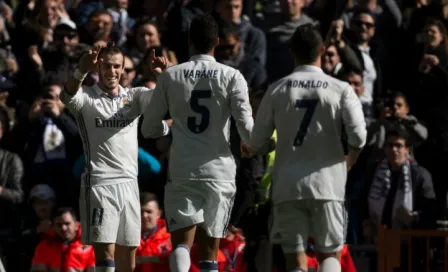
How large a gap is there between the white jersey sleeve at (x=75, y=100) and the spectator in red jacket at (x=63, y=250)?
2.91m

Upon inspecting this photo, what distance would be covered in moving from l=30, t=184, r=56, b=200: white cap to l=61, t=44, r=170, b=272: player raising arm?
339 cm

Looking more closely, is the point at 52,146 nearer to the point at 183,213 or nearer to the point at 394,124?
the point at 394,124

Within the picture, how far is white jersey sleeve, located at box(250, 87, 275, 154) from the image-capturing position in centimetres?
1102

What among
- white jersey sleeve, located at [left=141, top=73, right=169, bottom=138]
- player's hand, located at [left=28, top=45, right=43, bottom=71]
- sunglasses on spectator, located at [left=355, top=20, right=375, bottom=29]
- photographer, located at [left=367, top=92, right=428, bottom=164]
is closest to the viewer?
white jersey sleeve, located at [left=141, top=73, right=169, bottom=138]

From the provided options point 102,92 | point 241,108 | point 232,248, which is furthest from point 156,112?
point 232,248

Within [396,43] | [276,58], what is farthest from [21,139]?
[396,43]

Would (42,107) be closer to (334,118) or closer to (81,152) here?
(81,152)

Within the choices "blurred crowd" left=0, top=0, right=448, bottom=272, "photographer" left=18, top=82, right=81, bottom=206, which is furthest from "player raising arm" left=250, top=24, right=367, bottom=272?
"photographer" left=18, top=82, right=81, bottom=206

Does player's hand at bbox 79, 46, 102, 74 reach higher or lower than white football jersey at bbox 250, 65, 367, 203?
higher

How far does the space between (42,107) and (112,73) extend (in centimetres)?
408

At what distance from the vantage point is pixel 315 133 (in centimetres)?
1088

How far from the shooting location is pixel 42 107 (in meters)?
16.4

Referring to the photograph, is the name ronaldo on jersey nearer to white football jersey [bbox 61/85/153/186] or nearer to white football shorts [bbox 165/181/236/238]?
white football jersey [bbox 61/85/153/186]

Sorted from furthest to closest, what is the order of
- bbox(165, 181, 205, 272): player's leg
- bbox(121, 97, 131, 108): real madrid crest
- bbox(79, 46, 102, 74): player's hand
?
bbox(121, 97, 131, 108): real madrid crest
bbox(79, 46, 102, 74): player's hand
bbox(165, 181, 205, 272): player's leg
